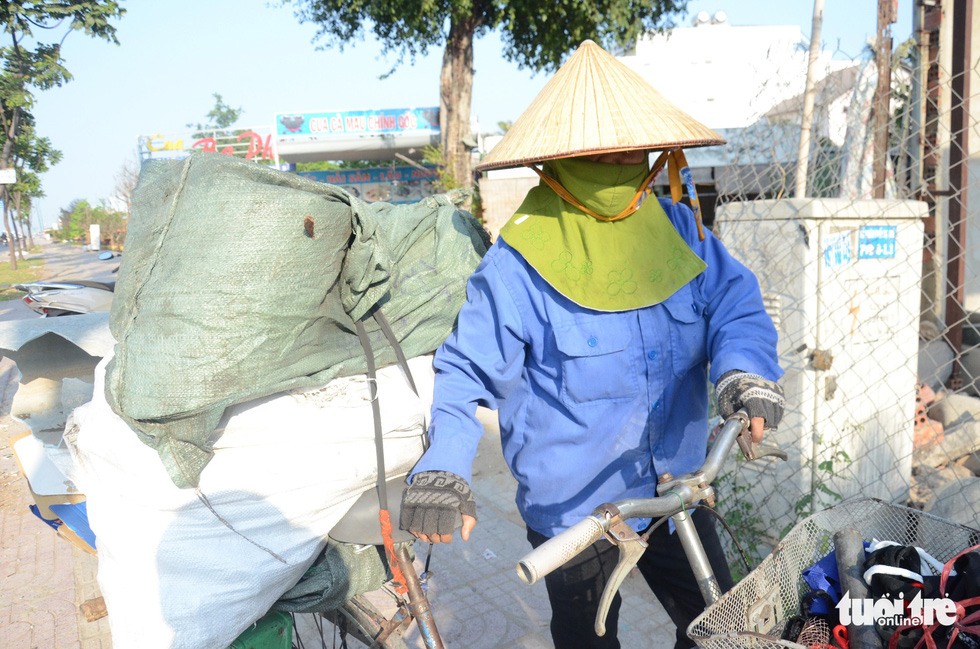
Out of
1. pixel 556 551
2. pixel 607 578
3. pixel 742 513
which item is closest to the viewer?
pixel 556 551

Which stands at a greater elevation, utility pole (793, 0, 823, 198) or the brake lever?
utility pole (793, 0, 823, 198)

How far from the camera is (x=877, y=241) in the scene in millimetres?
3064

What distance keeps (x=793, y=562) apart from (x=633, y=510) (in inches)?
17.1

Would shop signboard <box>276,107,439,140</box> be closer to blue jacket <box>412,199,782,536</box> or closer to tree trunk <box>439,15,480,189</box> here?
tree trunk <box>439,15,480,189</box>

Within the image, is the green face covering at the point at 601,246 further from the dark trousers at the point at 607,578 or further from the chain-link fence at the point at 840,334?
the chain-link fence at the point at 840,334

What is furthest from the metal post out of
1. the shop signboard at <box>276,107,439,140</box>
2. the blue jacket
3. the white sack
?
the shop signboard at <box>276,107,439,140</box>

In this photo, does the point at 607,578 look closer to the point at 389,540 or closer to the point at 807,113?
the point at 389,540

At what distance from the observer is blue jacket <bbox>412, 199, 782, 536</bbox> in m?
1.66

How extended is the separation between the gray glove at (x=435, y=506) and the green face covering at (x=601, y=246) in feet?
1.74

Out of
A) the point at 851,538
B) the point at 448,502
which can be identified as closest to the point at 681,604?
the point at 851,538

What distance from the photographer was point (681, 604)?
1.85m

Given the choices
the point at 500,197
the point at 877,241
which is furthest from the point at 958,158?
the point at 500,197

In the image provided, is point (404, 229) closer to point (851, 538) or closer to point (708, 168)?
point (851, 538)

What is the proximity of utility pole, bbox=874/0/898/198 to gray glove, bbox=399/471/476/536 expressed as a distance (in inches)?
116
